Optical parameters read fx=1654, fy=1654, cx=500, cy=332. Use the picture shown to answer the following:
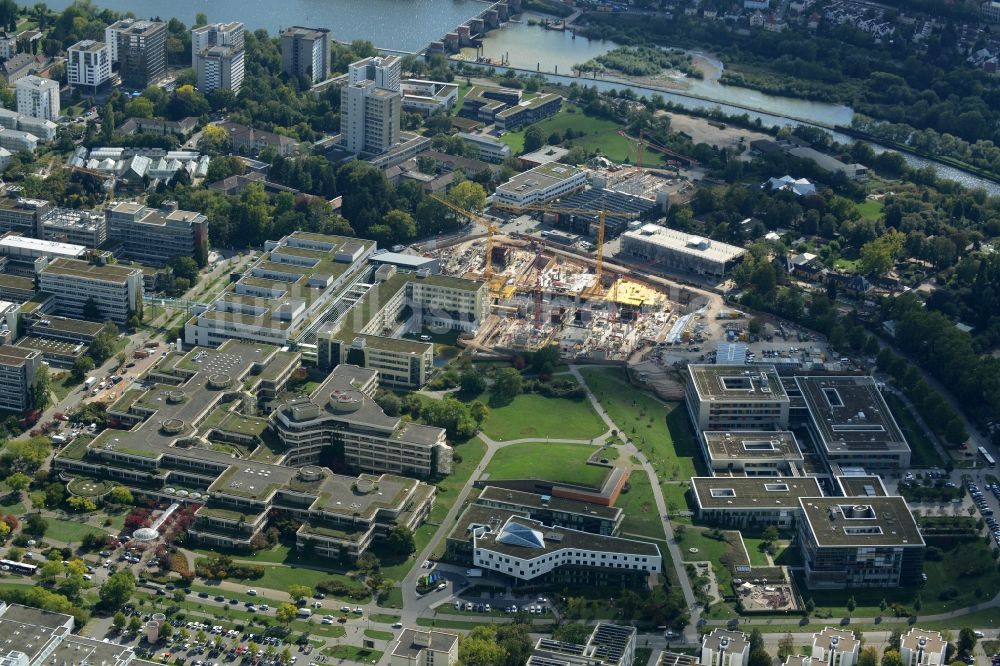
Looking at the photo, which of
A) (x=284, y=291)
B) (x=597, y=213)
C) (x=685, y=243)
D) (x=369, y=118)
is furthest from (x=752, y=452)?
(x=369, y=118)

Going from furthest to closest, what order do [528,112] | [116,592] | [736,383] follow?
[528,112], [736,383], [116,592]

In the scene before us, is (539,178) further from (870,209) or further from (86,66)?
(86,66)

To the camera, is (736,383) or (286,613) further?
(736,383)

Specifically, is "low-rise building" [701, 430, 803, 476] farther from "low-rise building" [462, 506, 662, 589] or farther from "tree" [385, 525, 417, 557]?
"tree" [385, 525, 417, 557]

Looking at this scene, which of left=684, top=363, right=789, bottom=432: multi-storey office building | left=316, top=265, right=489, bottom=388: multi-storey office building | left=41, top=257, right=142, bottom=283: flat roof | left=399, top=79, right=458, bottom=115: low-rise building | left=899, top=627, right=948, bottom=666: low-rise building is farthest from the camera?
left=399, top=79, right=458, bottom=115: low-rise building

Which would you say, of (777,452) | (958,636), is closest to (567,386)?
(777,452)

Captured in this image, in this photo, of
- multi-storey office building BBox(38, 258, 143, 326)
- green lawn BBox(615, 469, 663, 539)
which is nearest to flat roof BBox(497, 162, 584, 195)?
multi-storey office building BBox(38, 258, 143, 326)

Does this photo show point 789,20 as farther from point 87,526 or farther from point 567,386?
point 87,526
